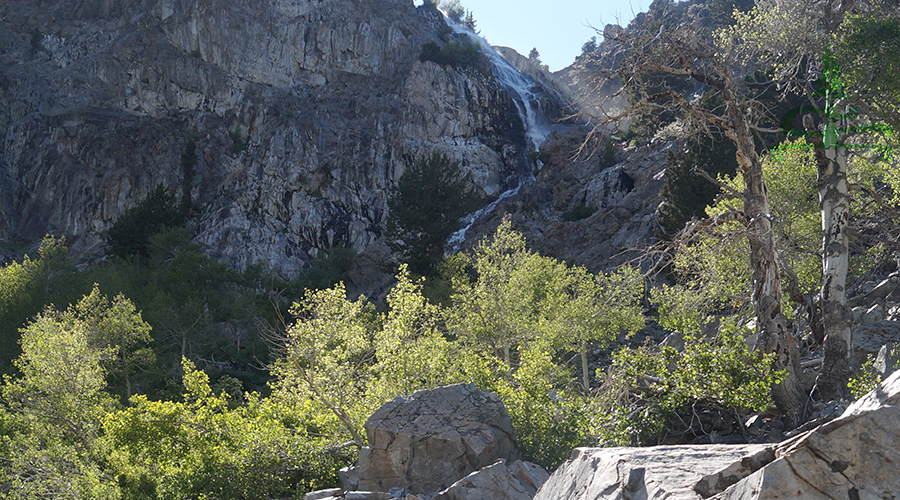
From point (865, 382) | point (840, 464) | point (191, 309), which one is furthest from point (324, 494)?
point (191, 309)

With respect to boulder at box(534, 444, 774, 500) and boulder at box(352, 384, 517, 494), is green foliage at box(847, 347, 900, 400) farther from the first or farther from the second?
boulder at box(352, 384, 517, 494)

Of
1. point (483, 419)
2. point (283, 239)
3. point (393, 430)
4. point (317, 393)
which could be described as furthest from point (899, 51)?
point (283, 239)

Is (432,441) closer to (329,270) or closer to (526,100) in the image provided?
(329,270)

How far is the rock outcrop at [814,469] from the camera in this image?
4.32 meters

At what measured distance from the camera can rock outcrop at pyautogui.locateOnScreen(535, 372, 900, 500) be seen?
4.32 metres

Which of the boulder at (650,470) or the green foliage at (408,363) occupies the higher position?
the green foliage at (408,363)

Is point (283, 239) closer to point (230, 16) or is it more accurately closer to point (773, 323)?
point (230, 16)

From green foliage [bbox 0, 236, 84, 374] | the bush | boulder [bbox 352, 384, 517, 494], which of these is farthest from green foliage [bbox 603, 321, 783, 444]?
the bush

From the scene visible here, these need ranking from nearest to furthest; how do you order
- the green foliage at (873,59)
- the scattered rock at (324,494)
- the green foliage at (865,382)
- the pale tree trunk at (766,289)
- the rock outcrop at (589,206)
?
the green foliage at (865,382), the pale tree trunk at (766,289), the green foliage at (873,59), the scattered rock at (324,494), the rock outcrop at (589,206)

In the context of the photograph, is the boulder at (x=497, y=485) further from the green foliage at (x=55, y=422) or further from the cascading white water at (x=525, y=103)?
the cascading white water at (x=525, y=103)

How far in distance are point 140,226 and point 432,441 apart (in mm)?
53472

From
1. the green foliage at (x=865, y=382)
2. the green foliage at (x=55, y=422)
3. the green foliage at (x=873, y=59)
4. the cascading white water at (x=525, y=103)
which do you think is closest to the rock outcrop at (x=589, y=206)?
the cascading white water at (x=525, y=103)

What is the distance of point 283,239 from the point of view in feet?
227

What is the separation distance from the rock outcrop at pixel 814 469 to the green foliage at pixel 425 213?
39.8 meters
